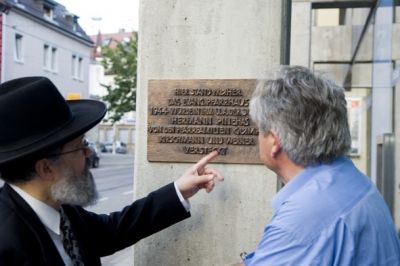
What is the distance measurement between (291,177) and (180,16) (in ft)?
5.57

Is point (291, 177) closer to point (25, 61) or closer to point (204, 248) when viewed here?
point (204, 248)

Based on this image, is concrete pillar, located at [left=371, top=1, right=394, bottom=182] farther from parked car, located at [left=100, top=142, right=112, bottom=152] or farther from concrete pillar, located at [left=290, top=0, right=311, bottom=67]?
parked car, located at [left=100, top=142, right=112, bottom=152]

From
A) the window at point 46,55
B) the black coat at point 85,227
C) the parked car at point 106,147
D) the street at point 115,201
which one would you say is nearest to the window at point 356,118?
the street at point 115,201

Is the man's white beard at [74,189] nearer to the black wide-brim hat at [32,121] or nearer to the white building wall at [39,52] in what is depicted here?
the black wide-brim hat at [32,121]

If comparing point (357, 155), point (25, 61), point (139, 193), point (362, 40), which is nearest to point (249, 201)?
point (139, 193)

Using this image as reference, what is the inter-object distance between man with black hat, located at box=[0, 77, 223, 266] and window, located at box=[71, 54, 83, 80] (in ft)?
131

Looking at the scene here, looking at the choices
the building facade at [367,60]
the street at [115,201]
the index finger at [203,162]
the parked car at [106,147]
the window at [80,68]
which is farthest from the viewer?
the parked car at [106,147]

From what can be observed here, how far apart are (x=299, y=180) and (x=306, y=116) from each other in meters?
0.24

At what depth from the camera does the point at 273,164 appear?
2150 millimetres

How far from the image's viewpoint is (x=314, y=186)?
1.90 metres

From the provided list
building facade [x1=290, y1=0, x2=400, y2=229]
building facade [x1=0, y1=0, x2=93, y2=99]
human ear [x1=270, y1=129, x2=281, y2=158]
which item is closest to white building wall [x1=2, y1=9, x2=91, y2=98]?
building facade [x1=0, y1=0, x2=93, y2=99]

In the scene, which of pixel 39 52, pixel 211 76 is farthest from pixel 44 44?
pixel 211 76

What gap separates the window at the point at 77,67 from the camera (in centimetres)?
4144

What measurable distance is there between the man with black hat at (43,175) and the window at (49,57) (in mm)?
35765
